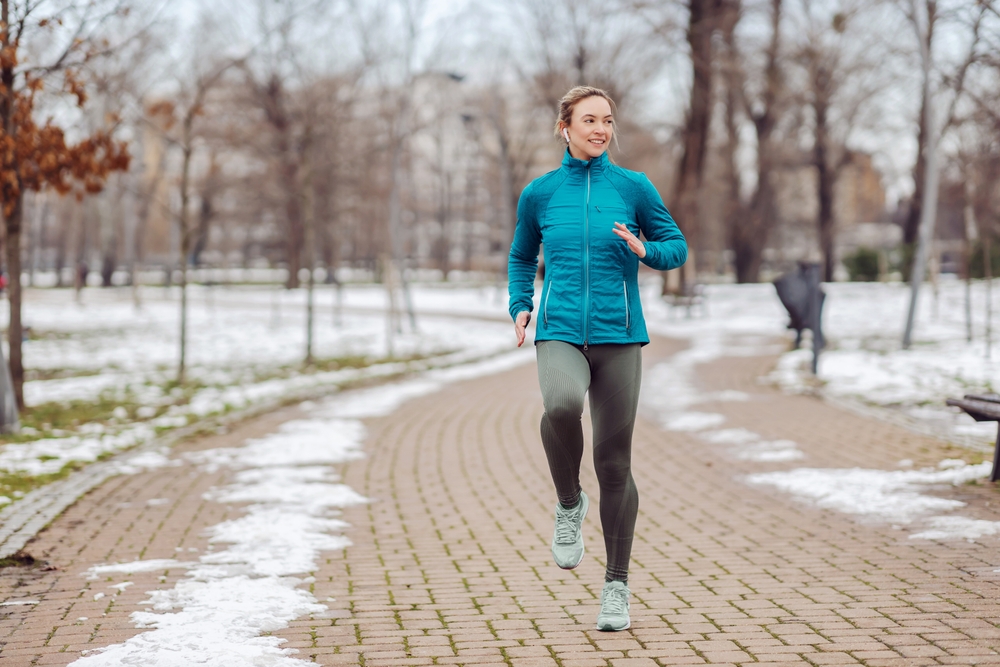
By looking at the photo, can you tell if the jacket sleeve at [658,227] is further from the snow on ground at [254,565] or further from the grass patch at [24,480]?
the grass patch at [24,480]

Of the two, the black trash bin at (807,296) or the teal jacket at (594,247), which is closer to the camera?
the teal jacket at (594,247)

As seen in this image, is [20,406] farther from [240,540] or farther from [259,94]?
[259,94]

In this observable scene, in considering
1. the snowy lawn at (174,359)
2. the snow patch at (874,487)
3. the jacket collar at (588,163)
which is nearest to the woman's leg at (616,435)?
the jacket collar at (588,163)

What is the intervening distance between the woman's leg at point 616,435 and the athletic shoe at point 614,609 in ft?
0.20

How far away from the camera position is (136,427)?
10.5m

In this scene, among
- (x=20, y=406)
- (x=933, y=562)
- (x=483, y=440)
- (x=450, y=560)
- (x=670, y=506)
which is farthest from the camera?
(x=20, y=406)

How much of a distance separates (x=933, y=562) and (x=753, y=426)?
5085 millimetres

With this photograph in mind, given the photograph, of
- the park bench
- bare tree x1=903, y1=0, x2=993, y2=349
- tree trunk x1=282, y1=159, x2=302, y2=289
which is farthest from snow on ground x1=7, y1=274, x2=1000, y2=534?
tree trunk x1=282, y1=159, x2=302, y2=289

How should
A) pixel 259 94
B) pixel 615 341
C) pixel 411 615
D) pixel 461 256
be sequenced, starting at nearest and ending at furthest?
pixel 615 341 < pixel 411 615 < pixel 259 94 < pixel 461 256

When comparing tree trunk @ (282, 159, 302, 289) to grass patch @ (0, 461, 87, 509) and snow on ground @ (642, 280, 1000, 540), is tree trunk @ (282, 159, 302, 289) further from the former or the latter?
grass patch @ (0, 461, 87, 509)

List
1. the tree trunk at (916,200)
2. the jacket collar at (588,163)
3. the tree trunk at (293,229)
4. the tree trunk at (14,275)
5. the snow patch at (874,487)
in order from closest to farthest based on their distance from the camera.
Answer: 1. the jacket collar at (588,163)
2. the snow patch at (874,487)
3. the tree trunk at (14,275)
4. the tree trunk at (916,200)
5. the tree trunk at (293,229)

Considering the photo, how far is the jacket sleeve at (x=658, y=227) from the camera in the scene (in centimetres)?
383

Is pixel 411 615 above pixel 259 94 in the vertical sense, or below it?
below

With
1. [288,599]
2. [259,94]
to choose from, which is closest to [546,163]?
[259,94]
